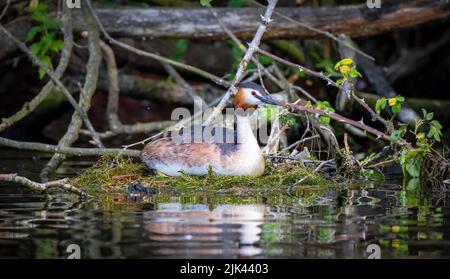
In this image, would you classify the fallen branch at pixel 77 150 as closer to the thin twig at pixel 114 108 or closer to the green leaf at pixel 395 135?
the thin twig at pixel 114 108

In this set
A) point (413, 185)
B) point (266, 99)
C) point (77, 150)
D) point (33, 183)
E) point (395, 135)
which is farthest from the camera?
point (77, 150)

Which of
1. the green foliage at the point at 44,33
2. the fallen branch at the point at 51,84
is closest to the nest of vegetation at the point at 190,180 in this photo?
the fallen branch at the point at 51,84

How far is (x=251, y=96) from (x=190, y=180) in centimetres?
94

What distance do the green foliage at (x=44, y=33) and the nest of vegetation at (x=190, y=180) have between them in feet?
9.44

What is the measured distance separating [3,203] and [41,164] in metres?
3.05

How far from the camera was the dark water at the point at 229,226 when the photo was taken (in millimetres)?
5559

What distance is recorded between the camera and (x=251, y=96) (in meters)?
8.30

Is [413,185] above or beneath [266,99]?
beneath

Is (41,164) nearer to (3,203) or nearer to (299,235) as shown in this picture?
(3,203)

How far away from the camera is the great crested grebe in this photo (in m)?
8.10

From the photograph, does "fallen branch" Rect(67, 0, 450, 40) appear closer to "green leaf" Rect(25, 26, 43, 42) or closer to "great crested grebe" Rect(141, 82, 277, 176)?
"green leaf" Rect(25, 26, 43, 42)

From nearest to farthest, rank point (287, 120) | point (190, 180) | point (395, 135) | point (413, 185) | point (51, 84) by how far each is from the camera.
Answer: point (395, 135) < point (190, 180) < point (413, 185) < point (287, 120) < point (51, 84)

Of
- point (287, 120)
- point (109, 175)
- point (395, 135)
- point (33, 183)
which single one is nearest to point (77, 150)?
point (109, 175)

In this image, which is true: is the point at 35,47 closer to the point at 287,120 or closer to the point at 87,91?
the point at 87,91
